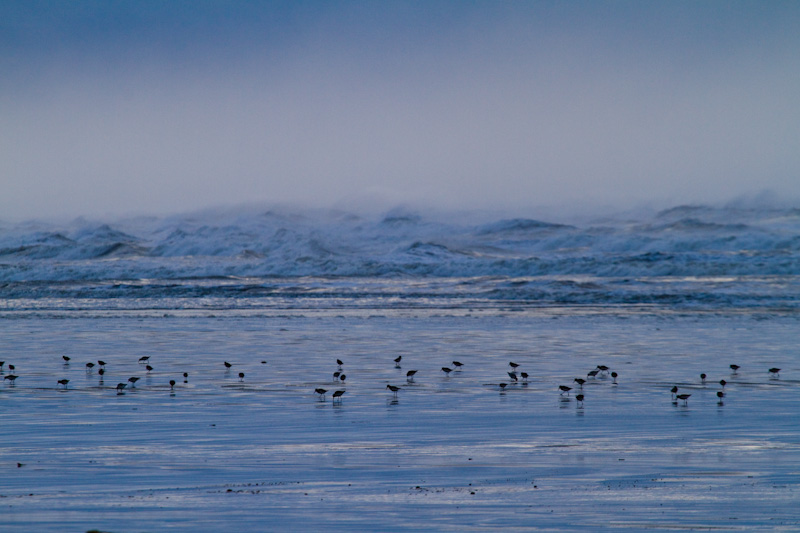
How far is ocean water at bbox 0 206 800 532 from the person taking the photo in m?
6.45

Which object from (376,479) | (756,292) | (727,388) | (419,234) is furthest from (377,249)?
(376,479)

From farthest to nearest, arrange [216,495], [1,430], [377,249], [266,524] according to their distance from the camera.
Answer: [377,249], [1,430], [216,495], [266,524]

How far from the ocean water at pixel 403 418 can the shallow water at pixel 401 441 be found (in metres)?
0.04

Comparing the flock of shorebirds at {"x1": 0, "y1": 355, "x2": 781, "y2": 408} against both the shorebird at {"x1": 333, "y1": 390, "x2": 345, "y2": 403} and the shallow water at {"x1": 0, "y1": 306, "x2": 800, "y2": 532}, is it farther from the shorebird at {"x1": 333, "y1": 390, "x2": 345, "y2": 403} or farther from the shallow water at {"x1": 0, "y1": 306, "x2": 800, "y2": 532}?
the shallow water at {"x1": 0, "y1": 306, "x2": 800, "y2": 532}

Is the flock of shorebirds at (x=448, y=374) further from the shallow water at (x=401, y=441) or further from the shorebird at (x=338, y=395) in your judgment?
the shallow water at (x=401, y=441)

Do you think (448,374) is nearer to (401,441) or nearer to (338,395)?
(338,395)

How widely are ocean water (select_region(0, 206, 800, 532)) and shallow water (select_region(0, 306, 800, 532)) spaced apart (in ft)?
0.13

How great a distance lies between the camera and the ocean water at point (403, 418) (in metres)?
6.45

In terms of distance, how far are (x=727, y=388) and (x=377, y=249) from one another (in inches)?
3018

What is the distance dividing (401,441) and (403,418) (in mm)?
1524

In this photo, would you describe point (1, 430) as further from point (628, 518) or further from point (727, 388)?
point (727, 388)

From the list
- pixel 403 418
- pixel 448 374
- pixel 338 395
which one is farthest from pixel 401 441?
pixel 448 374

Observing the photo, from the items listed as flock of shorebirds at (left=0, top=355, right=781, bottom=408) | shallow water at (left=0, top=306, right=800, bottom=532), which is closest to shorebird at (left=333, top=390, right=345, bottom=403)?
flock of shorebirds at (left=0, top=355, right=781, bottom=408)

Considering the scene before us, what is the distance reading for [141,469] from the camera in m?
7.68
